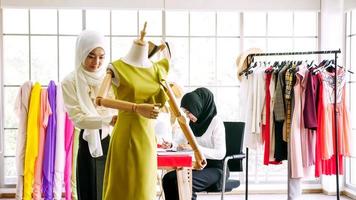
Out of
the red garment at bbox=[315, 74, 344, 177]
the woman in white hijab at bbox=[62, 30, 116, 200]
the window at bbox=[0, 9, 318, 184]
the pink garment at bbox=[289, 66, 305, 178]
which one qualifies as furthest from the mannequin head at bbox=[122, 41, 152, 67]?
the window at bbox=[0, 9, 318, 184]

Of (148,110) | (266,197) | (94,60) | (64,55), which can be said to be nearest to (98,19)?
(64,55)

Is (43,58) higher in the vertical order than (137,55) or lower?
higher

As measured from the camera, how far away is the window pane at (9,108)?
19.5 ft

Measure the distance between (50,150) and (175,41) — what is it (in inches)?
75.9

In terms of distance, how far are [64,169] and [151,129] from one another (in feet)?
10.7

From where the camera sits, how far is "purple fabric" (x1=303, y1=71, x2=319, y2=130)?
4.73m

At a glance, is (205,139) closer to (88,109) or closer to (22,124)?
(88,109)

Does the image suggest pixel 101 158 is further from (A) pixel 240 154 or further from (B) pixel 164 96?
(A) pixel 240 154

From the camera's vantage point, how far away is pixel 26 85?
17.4 feet

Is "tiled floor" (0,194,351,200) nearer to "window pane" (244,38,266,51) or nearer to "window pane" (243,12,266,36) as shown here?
"window pane" (244,38,266,51)

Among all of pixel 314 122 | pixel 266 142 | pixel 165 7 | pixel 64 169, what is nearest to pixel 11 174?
pixel 64 169

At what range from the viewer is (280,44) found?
624 centimetres

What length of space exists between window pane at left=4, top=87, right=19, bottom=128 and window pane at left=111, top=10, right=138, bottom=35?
1.36m

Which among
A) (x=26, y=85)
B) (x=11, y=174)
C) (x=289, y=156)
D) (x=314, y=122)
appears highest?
(x=26, y=85)
